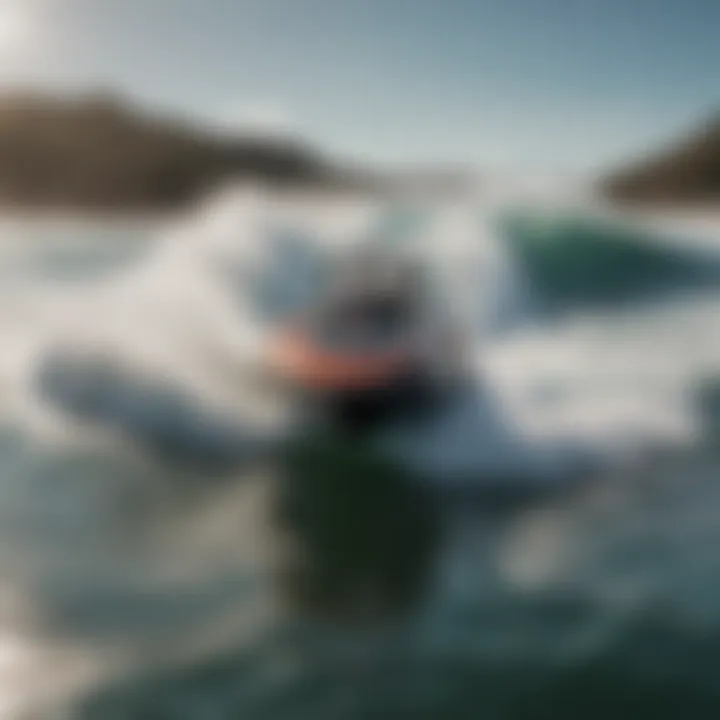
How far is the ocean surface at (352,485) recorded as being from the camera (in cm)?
197

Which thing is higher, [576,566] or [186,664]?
[576,566]

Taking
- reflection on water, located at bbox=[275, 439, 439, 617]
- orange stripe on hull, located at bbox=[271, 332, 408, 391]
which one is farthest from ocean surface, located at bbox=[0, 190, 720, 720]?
orange stripe on hull, located at bbox=[271, 332, 408, 391]

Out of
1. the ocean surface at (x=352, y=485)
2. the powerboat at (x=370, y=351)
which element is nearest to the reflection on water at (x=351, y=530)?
the ocean surface at (x=352, y=485)

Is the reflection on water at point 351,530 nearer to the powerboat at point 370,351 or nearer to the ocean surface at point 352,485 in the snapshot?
the ocean surface at point 352,485

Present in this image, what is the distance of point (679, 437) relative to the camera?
3078 mm

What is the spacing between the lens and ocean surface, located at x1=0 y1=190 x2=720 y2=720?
1.97 meters

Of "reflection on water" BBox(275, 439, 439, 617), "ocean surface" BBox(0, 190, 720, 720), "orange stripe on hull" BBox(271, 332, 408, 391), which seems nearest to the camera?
"ocean surface" BBox(0, 190, 720, 720)

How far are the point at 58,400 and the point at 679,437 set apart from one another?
2116 mm

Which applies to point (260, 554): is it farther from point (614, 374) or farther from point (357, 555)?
point (614, 374)

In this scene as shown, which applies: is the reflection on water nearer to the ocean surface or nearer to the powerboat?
the ocean surface

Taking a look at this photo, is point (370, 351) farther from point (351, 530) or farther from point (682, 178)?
point (682, 178)

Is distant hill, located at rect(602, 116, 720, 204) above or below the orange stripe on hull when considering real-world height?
above

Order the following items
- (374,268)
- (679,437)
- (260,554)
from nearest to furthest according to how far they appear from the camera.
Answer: (260,554) → (679,437) → (374,268)

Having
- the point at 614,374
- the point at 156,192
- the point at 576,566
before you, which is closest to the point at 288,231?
the point at 156,192
